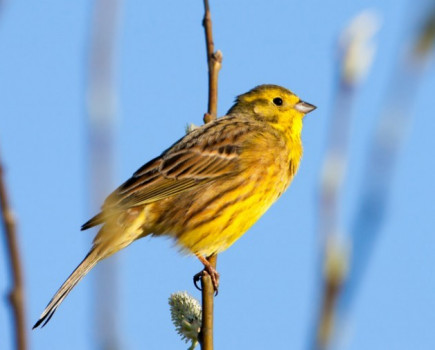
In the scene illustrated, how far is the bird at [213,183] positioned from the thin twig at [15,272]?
4311 mm

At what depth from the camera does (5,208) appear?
1332mm

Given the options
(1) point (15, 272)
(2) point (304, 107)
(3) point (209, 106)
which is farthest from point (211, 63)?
(1) point (15, 272)

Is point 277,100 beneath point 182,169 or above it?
above

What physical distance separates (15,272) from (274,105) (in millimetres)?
6085

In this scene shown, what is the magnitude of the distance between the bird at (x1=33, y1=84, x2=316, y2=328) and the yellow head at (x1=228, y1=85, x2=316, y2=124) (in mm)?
10

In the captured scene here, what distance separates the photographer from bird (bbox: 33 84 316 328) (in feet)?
19.7

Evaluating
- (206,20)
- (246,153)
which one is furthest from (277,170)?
(206,20)

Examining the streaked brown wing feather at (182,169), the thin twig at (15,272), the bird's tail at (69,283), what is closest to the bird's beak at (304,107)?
the streaked brown wing feather at (182,169)

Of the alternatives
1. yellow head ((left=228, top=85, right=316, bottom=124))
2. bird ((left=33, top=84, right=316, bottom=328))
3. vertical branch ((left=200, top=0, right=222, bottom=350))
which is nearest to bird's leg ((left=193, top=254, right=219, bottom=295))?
Result: bird ((left=33, top=84, right=316, bottom=328))

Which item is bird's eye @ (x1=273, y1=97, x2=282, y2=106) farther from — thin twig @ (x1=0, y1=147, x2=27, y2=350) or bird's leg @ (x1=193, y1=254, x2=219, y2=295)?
thin twig @ (x1=0, y1=147, x2=27, y2=350)

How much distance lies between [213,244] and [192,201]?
451 millimetres

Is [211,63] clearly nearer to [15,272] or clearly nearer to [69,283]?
[69,283]

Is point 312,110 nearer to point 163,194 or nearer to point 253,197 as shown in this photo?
point 253,197

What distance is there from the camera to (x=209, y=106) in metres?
5.21
